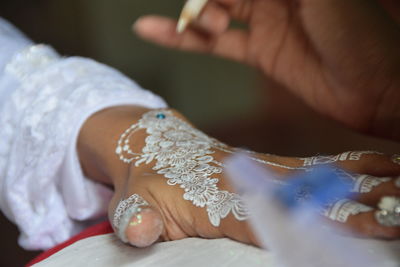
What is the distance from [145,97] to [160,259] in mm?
284

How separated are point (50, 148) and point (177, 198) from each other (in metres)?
0.22

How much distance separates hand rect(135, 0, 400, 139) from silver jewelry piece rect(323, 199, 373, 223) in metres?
0.25

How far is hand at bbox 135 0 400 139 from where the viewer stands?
546 mm

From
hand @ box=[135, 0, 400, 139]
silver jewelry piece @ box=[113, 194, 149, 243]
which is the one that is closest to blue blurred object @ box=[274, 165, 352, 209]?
silver jewelry piece @ box=[113, 194, 149, 243]

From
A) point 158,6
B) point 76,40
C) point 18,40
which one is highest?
point 18,40

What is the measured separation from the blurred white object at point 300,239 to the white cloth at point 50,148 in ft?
0.97

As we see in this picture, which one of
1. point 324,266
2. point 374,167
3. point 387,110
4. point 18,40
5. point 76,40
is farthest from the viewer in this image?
point 76,40

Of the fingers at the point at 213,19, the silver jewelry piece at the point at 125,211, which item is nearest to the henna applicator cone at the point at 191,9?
the fingers at the point at 213,19

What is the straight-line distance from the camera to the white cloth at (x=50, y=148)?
57cm

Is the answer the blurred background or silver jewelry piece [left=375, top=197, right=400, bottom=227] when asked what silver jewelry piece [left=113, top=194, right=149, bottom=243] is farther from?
the blurred background

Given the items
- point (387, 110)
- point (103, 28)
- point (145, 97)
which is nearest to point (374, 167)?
point (387, 110)

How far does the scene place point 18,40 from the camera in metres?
0.70

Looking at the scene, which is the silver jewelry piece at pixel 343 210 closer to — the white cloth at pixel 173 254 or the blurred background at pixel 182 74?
the white cloth at pixel 173 254

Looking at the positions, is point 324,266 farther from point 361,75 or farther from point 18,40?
point 18,40
